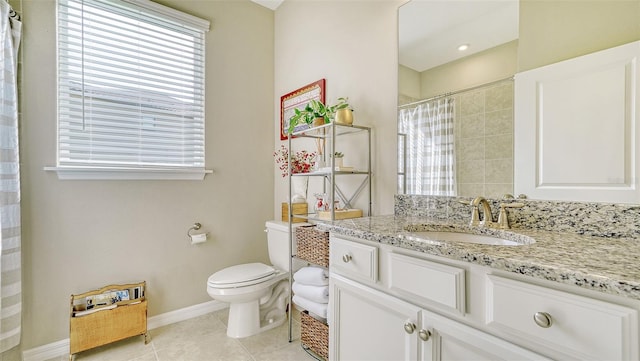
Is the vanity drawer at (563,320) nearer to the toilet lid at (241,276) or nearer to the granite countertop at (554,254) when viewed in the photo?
the granite countertop at (554,254)

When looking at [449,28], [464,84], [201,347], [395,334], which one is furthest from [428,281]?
[201,347]

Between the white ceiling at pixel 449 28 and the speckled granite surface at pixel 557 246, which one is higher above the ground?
the white ceiling at pixel 449 28

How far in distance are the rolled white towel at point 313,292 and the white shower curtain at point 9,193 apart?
1505 millimetres

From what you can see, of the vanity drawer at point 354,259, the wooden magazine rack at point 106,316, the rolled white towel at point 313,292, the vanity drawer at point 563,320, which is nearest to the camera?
the vanity drawer at point 563,320

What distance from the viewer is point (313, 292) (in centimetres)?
170

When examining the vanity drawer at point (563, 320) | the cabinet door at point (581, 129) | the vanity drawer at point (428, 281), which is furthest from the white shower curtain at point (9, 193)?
the cabinet door at point (581, 129)

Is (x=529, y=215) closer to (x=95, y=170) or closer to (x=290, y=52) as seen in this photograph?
(x=290, y=52)

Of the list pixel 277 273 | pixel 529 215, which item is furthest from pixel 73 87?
pixel 529 215

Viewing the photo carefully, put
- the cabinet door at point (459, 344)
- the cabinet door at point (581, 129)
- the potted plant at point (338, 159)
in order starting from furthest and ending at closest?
the potted plant at point (338, 159) → the cabinet door at point (581, 129) → the cabinet door at point (459, 344)

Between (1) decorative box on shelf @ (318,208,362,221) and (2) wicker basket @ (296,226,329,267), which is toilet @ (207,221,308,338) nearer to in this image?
(2) wicker basket @ (296,226,329,267)

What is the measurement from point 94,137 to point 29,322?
117 cm

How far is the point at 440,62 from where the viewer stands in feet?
5.01

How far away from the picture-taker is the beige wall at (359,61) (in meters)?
1.75

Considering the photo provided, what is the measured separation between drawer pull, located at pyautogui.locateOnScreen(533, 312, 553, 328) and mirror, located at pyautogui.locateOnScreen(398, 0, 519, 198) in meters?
0.69
